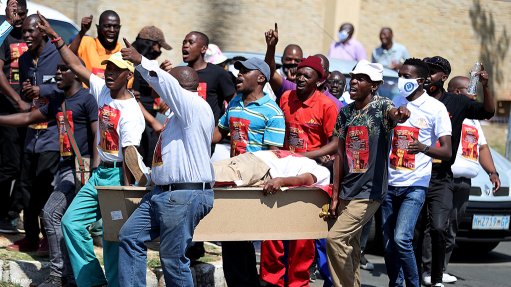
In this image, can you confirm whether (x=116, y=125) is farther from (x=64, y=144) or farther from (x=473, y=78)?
(x=473, y=78)

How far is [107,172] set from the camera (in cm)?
832

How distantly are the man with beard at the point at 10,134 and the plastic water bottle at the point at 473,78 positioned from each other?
430cm

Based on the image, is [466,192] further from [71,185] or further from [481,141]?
[71,185]

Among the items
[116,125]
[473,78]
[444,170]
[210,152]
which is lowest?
[444,170]

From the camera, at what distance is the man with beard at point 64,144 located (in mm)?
8719

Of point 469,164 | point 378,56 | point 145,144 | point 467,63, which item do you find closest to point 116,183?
point 145,144

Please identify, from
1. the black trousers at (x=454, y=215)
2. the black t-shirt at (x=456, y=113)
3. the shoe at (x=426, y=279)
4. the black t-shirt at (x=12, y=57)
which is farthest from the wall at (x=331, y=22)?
the black t-shirt at (x=456, y=113)

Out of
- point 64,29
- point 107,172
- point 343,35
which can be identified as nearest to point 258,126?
point 107,172

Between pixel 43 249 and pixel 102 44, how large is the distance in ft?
8.13

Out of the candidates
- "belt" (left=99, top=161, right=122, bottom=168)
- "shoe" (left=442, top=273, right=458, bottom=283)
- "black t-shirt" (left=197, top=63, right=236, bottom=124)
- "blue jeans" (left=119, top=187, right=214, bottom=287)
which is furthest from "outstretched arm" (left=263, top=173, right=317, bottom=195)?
"shoe" (left=442, top=273, right=458, bottom=283)

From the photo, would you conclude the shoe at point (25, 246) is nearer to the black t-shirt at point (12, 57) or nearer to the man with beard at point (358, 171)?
the black t-shirt at point (12, 57)

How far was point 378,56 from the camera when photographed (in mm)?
18000

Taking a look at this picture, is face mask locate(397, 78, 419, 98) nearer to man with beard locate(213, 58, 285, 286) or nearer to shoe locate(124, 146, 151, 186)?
man with beard locate(213, 58, 285, 286)

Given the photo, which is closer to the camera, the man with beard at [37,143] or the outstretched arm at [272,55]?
the outstretched arm at [272,55]
